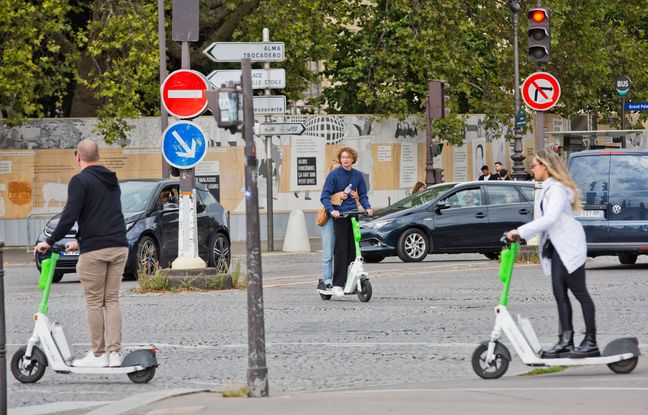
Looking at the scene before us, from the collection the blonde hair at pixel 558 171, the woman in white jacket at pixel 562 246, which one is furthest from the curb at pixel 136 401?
the blonde hair at pixel 558 171

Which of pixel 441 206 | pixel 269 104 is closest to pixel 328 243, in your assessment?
pixel 269 104

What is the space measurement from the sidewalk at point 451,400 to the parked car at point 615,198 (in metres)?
12.1

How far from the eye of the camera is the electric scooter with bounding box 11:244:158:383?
10.7 meters

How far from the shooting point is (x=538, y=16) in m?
23.5

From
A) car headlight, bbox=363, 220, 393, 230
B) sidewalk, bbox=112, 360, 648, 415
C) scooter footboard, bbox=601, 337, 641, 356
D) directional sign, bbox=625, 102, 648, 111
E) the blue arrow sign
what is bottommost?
sidewalk, bbox=112, 360, 648, 415

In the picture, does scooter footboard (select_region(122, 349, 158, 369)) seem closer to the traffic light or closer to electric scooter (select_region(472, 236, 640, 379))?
electric scooter (select_region(472, 236, 640, 379))

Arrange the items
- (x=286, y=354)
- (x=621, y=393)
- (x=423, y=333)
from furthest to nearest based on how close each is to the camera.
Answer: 1. (x=423, y=333)
2. (x=286, y=354)
3. (x=621, y=393)

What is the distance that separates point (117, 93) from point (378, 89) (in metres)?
8.53

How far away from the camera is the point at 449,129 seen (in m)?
40.4

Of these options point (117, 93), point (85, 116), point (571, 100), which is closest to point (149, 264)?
point (117, 93)

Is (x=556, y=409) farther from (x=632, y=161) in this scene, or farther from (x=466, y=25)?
(x=466, y=25)

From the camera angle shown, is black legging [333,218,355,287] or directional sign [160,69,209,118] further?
directional sign [160,69,209,118]

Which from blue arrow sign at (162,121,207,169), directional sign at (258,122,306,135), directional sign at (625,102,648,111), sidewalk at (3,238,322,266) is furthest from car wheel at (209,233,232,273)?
directional sign at (625,102,648,111)

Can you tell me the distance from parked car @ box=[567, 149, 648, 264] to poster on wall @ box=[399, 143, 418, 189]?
1750 centimetres
